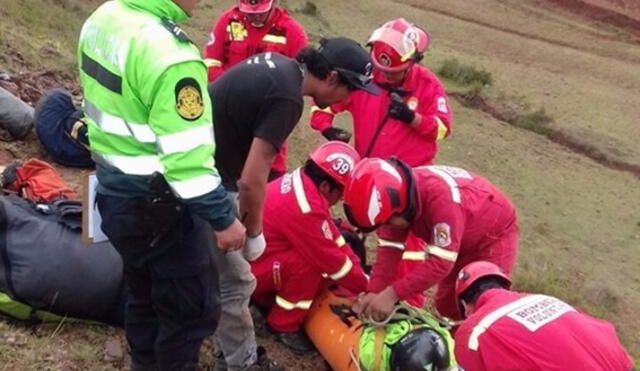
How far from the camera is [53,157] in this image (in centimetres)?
627

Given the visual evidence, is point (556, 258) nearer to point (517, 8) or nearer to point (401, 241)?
point (401, 241)

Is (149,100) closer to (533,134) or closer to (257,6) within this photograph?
(257,6)

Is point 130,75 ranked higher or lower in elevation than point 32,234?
higher

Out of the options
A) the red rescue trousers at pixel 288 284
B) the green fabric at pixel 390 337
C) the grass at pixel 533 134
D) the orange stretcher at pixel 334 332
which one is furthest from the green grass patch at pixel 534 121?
the green fabric at pixel 390 337

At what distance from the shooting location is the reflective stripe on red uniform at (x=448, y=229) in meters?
4.39

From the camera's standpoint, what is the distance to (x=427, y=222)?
14.6 feet

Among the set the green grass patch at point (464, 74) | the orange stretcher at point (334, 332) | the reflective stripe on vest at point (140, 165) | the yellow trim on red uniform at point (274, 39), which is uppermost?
the reflective stripe on vest at point (140, 165)

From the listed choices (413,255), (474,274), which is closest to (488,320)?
(474,274)

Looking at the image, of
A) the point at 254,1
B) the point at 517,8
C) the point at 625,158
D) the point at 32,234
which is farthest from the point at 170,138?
the point at 517,8

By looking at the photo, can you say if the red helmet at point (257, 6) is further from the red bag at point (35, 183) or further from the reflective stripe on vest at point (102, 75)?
the reflective stripe on vest at point (102, 75)

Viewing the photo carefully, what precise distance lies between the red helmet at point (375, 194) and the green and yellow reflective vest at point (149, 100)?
1.11 m

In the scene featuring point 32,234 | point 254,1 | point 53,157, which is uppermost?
point 254,1

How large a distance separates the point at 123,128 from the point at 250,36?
115 inches

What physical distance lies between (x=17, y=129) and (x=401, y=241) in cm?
323
